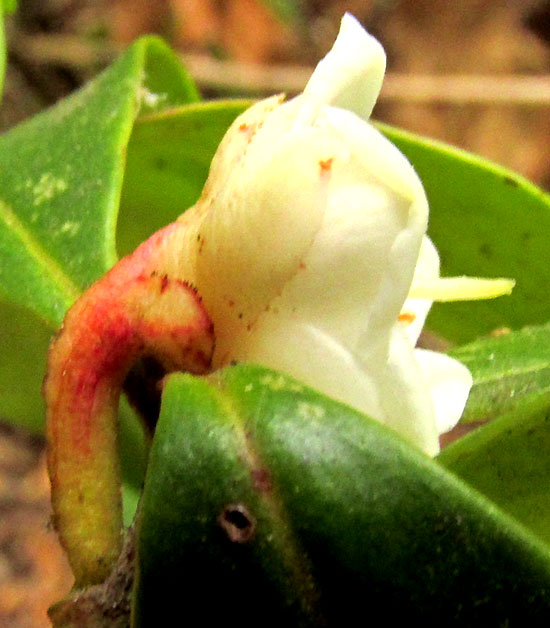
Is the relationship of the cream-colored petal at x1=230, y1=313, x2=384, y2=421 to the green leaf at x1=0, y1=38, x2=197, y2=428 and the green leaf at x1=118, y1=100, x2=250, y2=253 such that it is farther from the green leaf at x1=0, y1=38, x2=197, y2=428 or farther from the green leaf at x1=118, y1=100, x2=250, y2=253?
the green leaf at x1=118, y1=100, x2=250, y2=253

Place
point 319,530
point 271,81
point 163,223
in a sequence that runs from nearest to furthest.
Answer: point 319,530 → point 163,223 → point 271,81

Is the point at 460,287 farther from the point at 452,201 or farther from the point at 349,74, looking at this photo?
the point at 452,201

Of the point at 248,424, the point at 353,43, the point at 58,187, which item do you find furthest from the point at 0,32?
the point at 248,424

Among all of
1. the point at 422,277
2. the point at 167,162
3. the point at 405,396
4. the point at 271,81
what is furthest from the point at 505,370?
the point at 271,81

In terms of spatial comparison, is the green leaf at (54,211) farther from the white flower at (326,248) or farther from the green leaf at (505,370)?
the green leaf at (505,370)

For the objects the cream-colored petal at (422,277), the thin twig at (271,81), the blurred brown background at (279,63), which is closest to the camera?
the cream-colored petal at (422,277)

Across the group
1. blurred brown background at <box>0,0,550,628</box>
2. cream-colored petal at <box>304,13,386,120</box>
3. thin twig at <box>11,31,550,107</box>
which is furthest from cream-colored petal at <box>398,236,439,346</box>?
thin twig at <box>11,31,550,107</box>

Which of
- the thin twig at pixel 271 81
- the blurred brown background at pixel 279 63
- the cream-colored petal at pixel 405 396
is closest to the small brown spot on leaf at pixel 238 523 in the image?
the cream-colored petal at pixel 405 396
